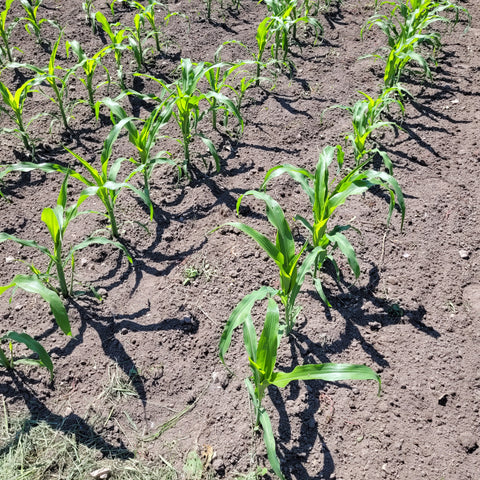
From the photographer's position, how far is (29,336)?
2023 millimetres

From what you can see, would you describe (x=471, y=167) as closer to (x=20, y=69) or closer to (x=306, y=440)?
(x=306, y=440)

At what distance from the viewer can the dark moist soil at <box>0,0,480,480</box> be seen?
1.98 meters

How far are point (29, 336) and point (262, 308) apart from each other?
3.45 ft

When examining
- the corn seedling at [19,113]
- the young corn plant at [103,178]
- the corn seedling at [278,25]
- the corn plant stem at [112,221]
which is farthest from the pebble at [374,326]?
the corn seedling at [19,113]

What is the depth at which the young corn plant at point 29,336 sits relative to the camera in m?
1.89

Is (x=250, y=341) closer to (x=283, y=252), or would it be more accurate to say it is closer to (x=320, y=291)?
(x=283, y=252)

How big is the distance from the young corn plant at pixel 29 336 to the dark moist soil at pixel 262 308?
84mm

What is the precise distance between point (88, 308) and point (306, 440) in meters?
1.20

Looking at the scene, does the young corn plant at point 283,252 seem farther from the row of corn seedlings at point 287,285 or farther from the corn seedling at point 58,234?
the corn seedling at point 58,234

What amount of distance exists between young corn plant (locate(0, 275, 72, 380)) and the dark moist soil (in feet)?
0.28

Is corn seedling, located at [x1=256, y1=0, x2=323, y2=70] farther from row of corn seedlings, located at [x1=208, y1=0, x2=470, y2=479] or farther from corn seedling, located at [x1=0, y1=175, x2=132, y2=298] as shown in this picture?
corn seedling, located at [x1=0, y1=175, x2=132, y2=298]

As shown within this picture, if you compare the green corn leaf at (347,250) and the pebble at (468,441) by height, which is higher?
the green corn leaf at (347,250)

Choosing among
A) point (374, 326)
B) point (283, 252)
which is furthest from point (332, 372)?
point (374, 326)

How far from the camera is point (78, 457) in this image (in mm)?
1908
